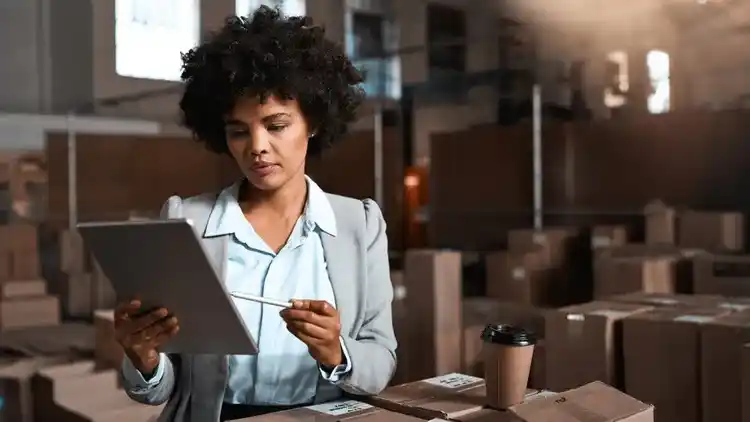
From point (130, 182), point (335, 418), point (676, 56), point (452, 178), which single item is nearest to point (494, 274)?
point (452, 178)

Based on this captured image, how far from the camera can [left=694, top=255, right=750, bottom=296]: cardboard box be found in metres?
2.26

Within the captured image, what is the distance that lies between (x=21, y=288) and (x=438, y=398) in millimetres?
1901

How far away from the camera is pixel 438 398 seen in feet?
3.82

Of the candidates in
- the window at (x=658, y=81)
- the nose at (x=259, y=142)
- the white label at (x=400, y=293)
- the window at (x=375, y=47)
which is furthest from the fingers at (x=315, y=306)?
the window at (x=375, y=47)

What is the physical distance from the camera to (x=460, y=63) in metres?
3.92

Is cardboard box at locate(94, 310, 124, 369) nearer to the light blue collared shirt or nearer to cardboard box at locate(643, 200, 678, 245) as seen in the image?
the light blue collared shirt

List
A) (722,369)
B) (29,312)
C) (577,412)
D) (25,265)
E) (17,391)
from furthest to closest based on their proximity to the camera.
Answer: (25,265) → (29,312) → (17,391) → (722,369) → (577,412)

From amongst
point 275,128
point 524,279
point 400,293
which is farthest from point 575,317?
point 524,279

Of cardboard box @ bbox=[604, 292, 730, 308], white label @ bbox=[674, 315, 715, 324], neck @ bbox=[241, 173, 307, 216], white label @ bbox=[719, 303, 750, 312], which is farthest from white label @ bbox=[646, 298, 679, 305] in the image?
neck @ bbox=[241, 173, 307, 216]

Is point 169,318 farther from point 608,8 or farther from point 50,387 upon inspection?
point 608,8

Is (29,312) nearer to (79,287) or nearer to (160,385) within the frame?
(79,287)

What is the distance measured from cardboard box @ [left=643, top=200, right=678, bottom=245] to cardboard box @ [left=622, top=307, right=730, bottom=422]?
109 cm

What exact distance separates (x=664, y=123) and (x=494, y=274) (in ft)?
2.78

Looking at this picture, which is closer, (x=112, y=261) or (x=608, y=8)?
(x=112, y=261)
